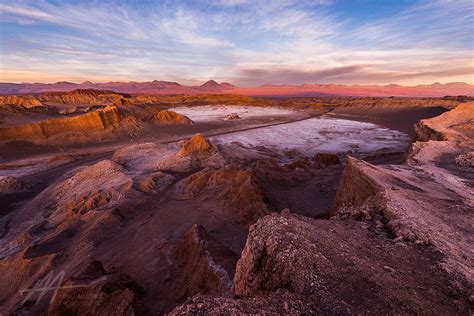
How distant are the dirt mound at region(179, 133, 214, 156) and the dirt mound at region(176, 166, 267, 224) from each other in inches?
191

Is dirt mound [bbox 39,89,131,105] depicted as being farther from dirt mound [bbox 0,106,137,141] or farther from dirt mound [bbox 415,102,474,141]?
dirt mound [bbox 415,102,474,141]

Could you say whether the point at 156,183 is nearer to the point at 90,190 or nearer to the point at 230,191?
the point at 90,190

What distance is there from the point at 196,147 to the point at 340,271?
15071mm

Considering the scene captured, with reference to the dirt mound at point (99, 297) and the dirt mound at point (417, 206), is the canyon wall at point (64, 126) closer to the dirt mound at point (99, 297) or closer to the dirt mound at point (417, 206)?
the dirt mound at point (99, 297)

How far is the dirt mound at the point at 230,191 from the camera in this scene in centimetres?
889

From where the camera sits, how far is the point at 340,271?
3.04 m

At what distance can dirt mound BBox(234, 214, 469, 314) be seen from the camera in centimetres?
270

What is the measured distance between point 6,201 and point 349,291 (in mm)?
15458

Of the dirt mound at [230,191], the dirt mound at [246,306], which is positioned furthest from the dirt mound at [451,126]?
the dirt mound at [246,306]

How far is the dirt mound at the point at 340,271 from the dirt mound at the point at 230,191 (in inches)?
194

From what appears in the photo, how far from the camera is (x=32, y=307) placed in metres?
5.79

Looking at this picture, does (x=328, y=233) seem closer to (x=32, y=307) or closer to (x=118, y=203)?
(x=32, y=307)

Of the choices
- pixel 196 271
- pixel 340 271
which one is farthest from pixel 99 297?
A: pixel 340 271

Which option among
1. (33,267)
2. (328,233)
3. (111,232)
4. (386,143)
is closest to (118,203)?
(111,232)
